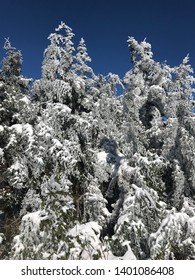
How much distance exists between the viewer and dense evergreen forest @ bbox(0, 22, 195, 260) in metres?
10.8

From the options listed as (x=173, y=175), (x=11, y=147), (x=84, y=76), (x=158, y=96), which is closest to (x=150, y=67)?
(x=158, y=96)

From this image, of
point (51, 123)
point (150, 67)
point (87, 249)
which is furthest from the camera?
point (150, 67)

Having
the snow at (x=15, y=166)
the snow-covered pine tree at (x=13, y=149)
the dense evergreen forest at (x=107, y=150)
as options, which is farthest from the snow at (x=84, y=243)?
the snow at (x=15, y=166)

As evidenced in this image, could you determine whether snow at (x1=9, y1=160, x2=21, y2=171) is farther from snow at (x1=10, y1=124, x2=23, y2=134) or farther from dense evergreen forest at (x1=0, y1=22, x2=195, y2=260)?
snow at (x1=10, y1=124, x2=23, y2=134)

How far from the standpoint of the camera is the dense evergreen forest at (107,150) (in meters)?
10.8

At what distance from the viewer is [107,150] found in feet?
45.9

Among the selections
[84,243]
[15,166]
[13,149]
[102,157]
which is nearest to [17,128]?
[13,149]

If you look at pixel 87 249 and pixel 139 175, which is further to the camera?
pixel 139 175

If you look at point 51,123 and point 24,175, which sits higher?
point 51,123

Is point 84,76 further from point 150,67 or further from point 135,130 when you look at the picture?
point 135,130

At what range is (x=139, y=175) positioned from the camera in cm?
1169

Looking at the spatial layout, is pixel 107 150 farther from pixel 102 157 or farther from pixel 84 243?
pixel 84 243

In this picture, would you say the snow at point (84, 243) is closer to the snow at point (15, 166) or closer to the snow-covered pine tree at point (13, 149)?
the snow-covered pine tree at point (13, 149)
